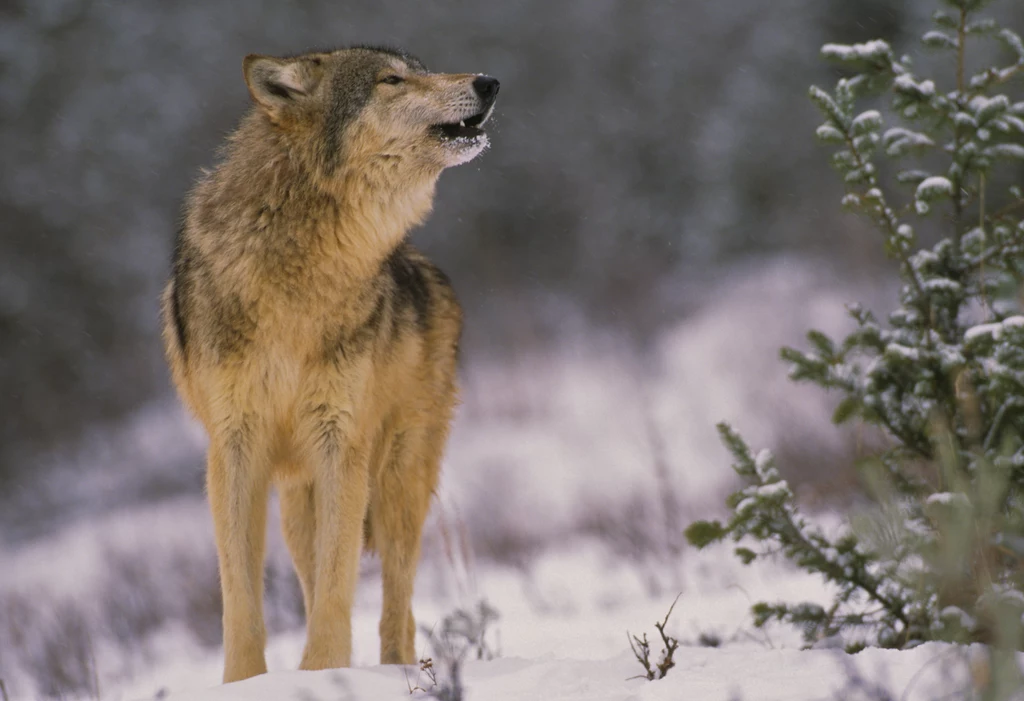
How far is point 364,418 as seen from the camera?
3801mm

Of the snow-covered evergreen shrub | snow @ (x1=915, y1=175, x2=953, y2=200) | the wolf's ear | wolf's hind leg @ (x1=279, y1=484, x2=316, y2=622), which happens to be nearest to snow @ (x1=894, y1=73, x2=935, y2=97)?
the snow-covered evergreen shrub

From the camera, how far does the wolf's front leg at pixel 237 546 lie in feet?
11.8

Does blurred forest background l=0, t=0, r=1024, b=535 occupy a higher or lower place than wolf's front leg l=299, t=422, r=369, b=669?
higher

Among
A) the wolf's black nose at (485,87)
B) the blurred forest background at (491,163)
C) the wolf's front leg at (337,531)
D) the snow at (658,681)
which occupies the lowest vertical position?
the snow at (658,681)

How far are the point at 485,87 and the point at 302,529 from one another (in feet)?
6.95

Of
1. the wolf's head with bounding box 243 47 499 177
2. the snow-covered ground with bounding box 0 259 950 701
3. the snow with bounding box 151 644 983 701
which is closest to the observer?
the snow with bounding box 151 644 983 701

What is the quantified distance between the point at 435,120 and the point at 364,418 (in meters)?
1.18

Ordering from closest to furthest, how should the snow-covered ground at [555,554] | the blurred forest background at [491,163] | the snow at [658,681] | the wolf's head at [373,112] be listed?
1. the snow at [658,681]
2. the snow-covered ground at [555,554]
3. the wolf's head at [373,112]
4. the blurred forest background at [491,163]

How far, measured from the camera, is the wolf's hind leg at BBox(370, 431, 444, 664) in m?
4.37

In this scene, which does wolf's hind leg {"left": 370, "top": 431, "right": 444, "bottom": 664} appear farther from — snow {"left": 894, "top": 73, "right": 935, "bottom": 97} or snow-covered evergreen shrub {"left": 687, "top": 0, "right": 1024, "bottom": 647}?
snow {"left": 894, "top": 73, "right": 935, "bottom": 97}

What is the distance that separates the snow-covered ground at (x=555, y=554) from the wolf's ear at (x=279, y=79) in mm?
1972

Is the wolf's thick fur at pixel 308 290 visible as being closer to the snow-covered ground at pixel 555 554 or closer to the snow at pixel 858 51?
the snow-covered ground at pixel 555 554

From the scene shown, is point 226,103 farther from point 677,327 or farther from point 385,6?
point 677,327

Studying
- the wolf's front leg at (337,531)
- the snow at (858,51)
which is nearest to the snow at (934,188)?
the snow at (858,51)
